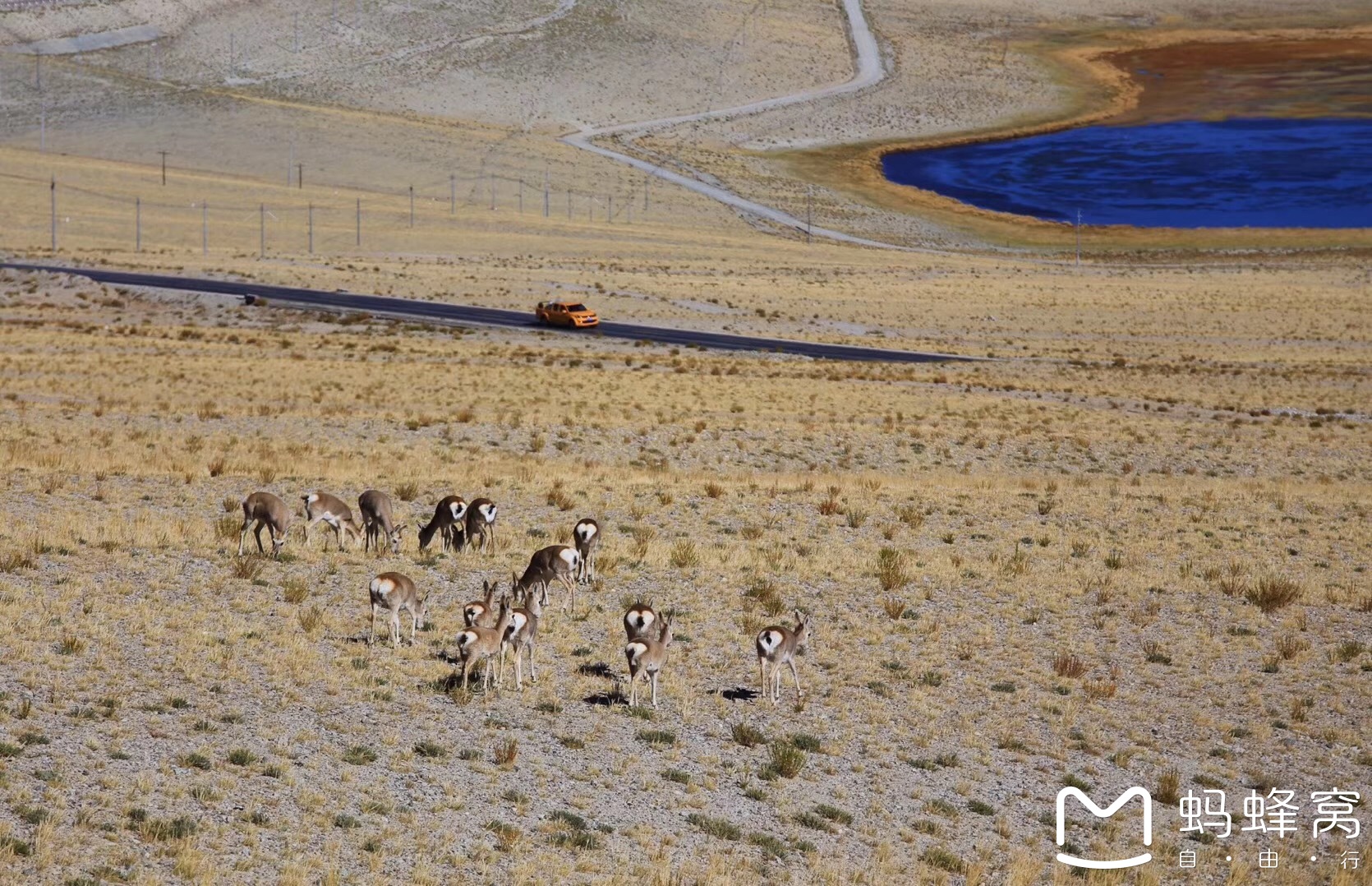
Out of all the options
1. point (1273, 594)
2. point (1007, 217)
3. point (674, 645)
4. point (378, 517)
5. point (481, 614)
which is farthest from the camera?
point (1007, 217)

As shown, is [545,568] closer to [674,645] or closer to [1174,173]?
[674,645]

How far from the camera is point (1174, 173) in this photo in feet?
520

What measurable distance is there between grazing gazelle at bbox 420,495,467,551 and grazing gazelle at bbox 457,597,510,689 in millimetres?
5442

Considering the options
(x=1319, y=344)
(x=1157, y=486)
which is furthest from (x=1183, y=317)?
(x=1157, y=486)

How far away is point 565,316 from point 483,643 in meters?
50.3

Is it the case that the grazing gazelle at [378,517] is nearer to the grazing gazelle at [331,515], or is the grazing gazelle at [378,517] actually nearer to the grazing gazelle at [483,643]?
the grazing gazelle at [331,515]

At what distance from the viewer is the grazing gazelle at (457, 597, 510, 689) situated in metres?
14.6

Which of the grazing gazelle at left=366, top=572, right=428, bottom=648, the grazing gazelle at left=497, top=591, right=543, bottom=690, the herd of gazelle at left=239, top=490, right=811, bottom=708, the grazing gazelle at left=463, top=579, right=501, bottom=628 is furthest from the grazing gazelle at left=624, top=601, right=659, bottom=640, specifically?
the grazing gazelle at left=366, top=572, right=428, bottom=648

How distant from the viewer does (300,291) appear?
7100cm

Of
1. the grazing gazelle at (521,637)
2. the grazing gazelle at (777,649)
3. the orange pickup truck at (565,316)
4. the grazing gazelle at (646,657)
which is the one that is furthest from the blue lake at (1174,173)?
the grazing gazelle at (646,657)

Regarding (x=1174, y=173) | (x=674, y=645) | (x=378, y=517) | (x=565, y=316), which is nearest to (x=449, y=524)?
(x=378, y=517)

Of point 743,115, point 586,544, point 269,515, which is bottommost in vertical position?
point 586,544

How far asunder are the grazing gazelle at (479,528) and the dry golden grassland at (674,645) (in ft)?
1.40

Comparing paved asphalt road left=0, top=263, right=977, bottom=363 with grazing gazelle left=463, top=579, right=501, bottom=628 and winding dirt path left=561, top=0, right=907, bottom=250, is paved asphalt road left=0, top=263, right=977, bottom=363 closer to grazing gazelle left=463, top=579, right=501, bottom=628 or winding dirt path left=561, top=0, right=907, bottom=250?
grazing gazelle left=463, top=579, right=501, bottom=628
